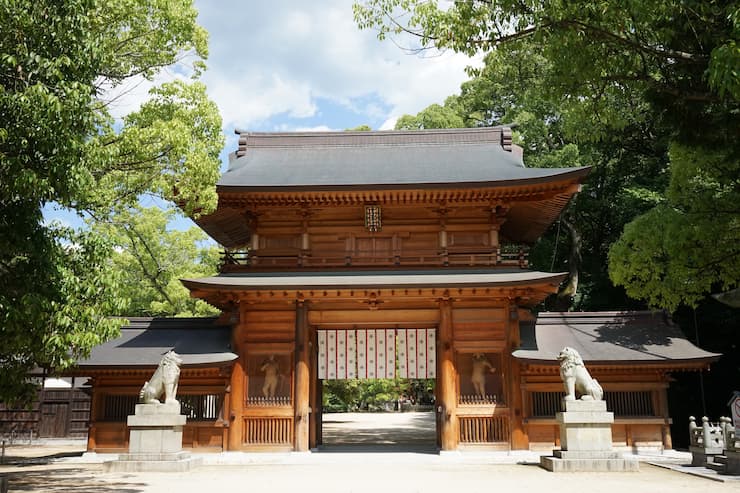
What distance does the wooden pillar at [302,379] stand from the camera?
15.7 metres

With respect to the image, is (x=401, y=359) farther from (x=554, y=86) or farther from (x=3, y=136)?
(x=3, y=136)

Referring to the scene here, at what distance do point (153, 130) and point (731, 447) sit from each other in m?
A: 13.2

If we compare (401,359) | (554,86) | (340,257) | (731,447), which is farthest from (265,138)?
(731,447)

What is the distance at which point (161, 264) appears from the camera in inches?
1186

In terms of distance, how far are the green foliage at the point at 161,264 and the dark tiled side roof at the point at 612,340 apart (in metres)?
15.5

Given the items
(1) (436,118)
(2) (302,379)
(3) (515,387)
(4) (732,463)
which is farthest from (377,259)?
(1) (436,118)

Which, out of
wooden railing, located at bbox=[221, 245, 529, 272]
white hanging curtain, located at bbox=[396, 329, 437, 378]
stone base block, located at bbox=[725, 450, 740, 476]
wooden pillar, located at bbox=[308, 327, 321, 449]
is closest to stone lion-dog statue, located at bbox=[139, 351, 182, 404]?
wooden railing, located at bbox=[221, 245, 529, 272]

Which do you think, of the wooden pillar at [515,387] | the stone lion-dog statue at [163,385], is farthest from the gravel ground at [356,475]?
the stone lion-dog statue at [163,385]

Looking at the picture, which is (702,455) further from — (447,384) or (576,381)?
(447,384)

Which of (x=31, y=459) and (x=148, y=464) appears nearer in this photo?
(x=148, y=464)

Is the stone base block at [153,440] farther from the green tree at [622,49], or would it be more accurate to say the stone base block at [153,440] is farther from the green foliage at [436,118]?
the green foliage at [436,118]

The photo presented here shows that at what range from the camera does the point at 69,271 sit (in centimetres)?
880

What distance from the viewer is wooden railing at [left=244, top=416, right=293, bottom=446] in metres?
15.9

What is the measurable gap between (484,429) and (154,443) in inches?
318
